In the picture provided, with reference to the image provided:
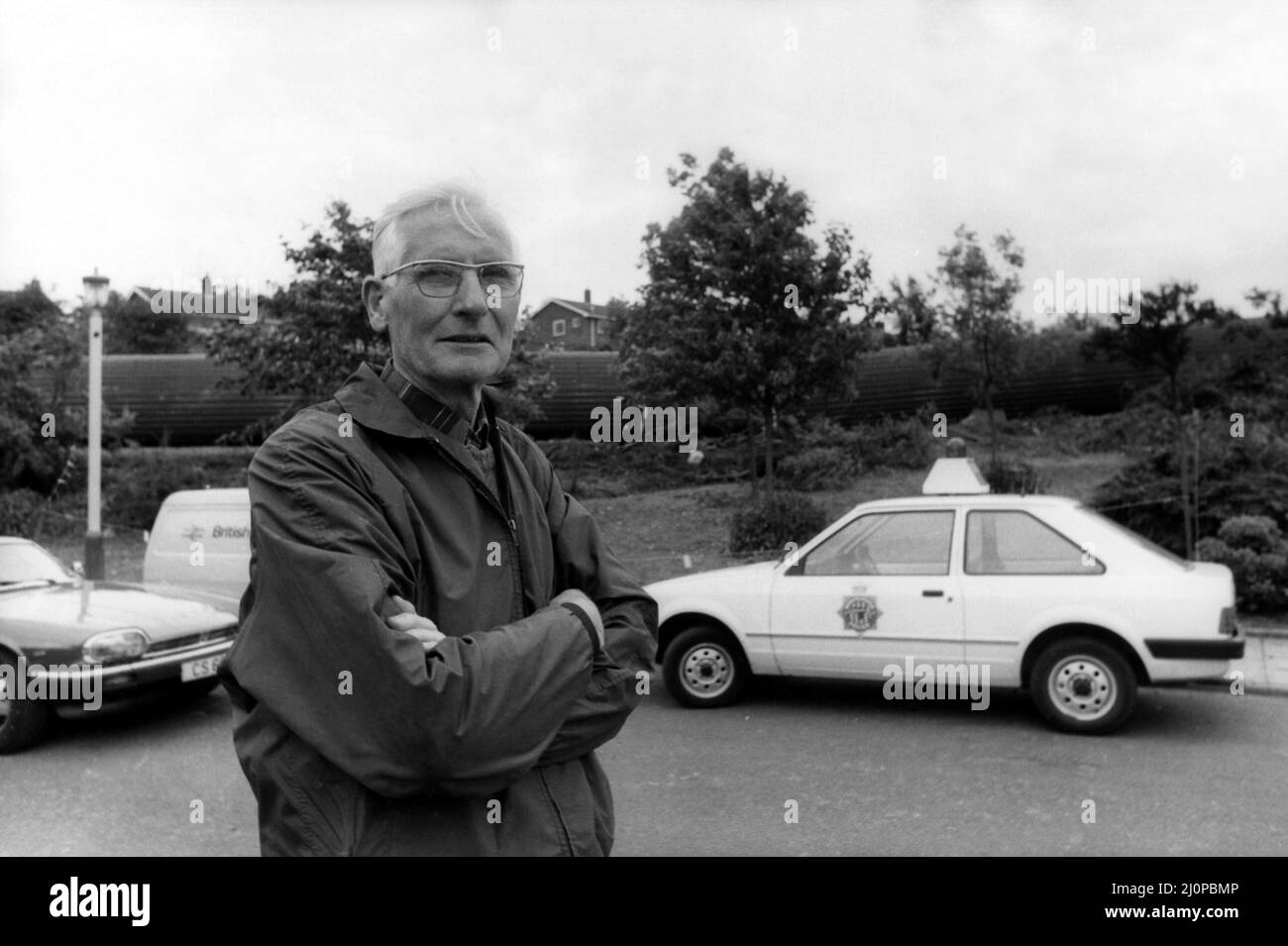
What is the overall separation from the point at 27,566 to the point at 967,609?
22.6ft

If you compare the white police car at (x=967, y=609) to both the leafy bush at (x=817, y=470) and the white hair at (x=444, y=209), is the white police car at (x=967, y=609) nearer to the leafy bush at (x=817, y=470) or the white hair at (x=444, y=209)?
the white hair at (x=444, y=209)

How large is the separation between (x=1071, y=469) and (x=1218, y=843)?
455 inches

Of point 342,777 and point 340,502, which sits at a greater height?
point 340,502

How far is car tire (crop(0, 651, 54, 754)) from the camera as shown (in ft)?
21.7

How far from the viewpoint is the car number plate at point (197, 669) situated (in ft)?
23.2

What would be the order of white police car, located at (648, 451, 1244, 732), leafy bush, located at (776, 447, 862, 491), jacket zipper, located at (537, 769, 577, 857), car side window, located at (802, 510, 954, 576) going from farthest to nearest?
leafy bush, located at (776, 447, 862, 491)
car side window, located at (802, 510, 954, 576)
white police car, located at (648, 451, 1244, 732)
jacket zipper, located at (537, 769, 577, 857)

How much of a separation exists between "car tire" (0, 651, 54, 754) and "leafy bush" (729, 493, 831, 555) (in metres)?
8.02

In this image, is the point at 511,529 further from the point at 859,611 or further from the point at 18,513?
the point at 18,513

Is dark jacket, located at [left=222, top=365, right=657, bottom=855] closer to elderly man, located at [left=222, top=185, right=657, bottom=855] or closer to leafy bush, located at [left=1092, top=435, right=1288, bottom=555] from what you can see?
elderly man, located at [left=222, top=185, right=657, bottom=855]

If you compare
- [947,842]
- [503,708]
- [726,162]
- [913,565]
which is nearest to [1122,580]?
[913,565]

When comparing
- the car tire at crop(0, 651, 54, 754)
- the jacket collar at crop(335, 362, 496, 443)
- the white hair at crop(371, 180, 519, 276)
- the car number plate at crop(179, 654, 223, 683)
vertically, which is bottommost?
the car tire at crop(0, 651, 54, 754)

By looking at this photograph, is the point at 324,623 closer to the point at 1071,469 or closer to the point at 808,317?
the point at 808,317

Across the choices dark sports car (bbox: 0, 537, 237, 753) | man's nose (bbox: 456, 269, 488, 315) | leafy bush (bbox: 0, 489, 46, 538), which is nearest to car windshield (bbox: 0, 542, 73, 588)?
dark sports car (bbox: 0, 537, 237, 753)

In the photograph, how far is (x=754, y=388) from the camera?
12.8m
